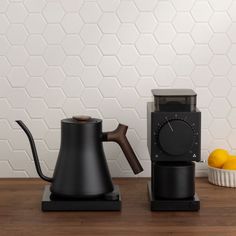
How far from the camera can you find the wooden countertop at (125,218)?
153 cm

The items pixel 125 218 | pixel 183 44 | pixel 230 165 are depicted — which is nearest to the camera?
pixel 125 218

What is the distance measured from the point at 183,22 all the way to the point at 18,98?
25.1 inches

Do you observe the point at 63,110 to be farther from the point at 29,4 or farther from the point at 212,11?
the point at 212,11

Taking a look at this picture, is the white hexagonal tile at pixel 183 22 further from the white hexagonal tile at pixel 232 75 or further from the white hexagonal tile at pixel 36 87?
the white hexagonal tile at pixel 36 87

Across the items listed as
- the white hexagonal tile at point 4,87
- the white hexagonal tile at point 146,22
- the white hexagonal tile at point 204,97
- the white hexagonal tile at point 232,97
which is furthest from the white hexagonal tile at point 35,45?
the white hexagonal tile at point 232,97

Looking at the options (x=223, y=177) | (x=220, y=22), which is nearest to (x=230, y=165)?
(x=223, y=177)

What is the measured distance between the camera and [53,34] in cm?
207

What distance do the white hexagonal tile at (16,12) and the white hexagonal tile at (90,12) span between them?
0.20 metres

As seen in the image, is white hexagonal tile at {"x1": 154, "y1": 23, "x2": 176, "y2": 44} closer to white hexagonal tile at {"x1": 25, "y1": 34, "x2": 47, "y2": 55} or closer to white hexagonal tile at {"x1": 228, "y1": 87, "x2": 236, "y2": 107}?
white hexagonal tile at {"x1": 228, "y1": 87, "x2": 236, "y2": 107}

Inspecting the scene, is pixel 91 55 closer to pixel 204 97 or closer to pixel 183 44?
pixel 183 44

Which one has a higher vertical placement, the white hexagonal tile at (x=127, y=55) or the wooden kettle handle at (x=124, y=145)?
the white hexagonal tile at (x=127, y=55)

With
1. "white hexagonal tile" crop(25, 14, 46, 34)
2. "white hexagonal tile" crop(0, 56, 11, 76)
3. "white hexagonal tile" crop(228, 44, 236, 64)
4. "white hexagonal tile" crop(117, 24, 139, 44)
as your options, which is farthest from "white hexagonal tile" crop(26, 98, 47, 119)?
"white hexagonal tile" crop(228, 44, 236, 64)

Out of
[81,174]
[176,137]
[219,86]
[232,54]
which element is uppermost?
[232,54]

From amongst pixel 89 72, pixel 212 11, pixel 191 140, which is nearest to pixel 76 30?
pixel 89 72
